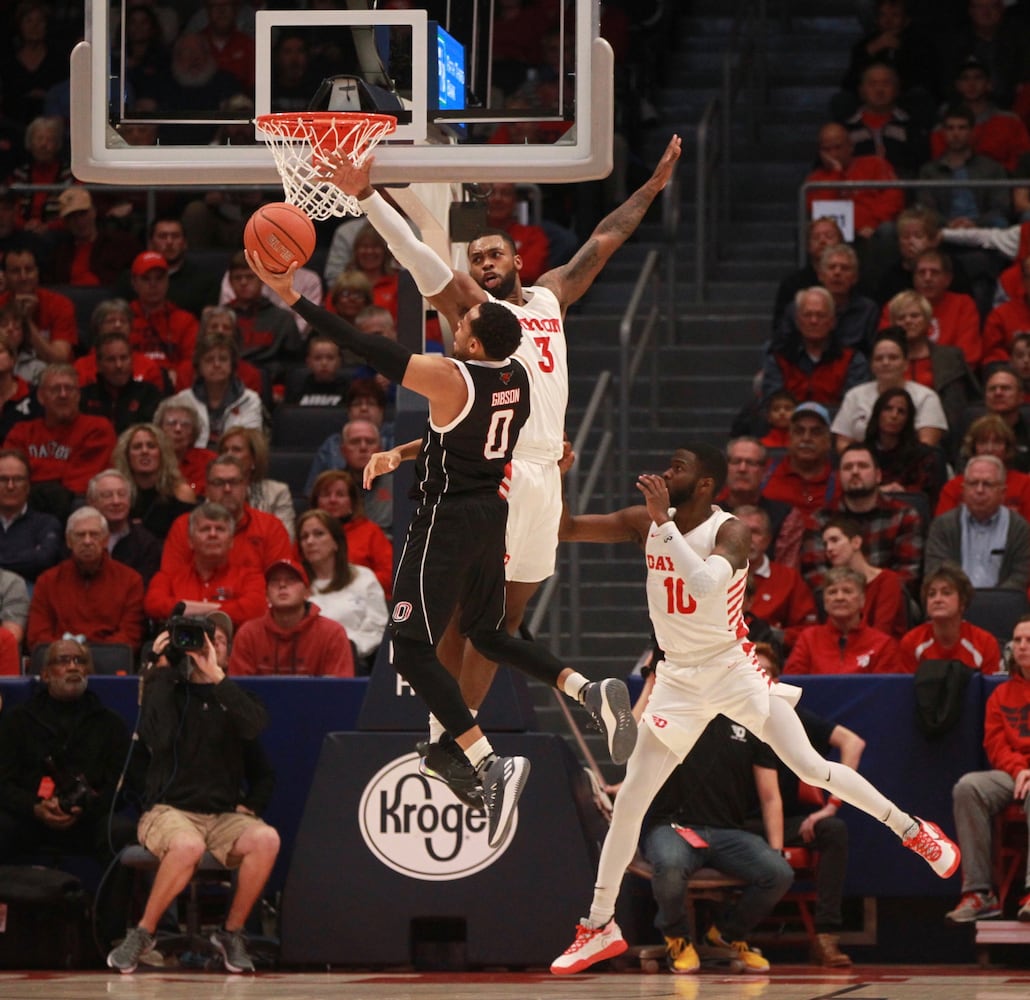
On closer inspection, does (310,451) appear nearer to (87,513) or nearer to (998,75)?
(87,513)

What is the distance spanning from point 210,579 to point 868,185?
5.47 metres

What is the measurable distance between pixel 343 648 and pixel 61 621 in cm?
191

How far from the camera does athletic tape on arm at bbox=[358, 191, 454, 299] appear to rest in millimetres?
8688

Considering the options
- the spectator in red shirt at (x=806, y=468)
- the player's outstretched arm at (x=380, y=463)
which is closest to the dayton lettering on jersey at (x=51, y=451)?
the spectator in red shirt at (x=806, y=468)

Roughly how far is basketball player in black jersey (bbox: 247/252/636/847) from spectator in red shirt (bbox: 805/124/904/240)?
7.87 meters

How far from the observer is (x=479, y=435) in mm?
8797

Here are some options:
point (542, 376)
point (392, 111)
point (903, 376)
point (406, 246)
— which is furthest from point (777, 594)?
point (406, 246)

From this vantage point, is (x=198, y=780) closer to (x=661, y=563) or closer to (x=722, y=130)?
(x=661, y=563)

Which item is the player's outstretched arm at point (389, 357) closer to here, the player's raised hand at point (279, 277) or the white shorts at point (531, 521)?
the player's raised hand at point (279, 277)

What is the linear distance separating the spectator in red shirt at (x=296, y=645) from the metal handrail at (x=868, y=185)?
4.83 m

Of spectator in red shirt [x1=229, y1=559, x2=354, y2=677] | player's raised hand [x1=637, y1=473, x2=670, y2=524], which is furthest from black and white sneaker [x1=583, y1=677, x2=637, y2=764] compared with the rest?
spectator in red shirt [x1=229, y1=559, x2=354, y2=677]

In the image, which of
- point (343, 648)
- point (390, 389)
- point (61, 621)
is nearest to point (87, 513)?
point (61, 621)

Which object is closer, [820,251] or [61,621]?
[61,621]

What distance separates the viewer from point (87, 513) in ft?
44.1
